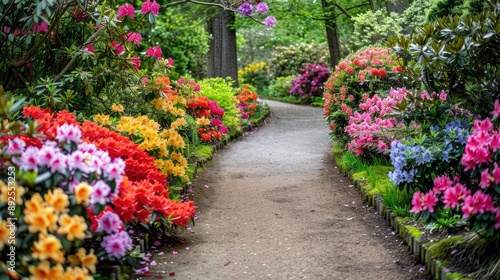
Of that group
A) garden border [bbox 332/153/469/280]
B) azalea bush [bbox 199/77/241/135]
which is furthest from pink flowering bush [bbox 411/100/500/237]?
azalea bush [bbox 199/77/241/135]

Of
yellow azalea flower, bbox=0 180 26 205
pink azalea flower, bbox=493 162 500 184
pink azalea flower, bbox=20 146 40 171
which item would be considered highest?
pink azalea flower, bbox=20 146 40 171

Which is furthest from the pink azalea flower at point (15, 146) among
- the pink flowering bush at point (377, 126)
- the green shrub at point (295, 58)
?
the green shrub at point (295, 58)

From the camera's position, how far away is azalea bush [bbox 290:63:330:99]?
1998 centimetres

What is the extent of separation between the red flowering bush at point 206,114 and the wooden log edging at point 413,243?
3.15 meters

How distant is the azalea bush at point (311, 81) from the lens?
20.0m

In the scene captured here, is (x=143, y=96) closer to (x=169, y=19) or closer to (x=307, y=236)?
(x=307, y=236)

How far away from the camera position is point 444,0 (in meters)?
7.12

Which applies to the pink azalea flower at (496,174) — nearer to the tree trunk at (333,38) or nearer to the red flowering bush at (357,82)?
the red flowering bush at (357,82)

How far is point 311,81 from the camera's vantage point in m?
20.4

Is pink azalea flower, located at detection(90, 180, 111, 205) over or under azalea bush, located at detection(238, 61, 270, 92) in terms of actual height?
under

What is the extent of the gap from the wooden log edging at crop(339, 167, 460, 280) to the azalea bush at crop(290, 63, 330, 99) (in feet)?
44.8

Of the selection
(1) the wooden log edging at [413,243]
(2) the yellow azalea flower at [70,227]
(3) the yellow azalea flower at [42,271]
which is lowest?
(1) the wooden log edging at [413,243]

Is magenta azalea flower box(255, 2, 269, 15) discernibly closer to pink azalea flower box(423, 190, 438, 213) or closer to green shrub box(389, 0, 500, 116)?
green shrub box(389, 0, 500, 116)

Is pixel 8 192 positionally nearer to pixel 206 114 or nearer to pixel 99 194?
pixel 99 194
